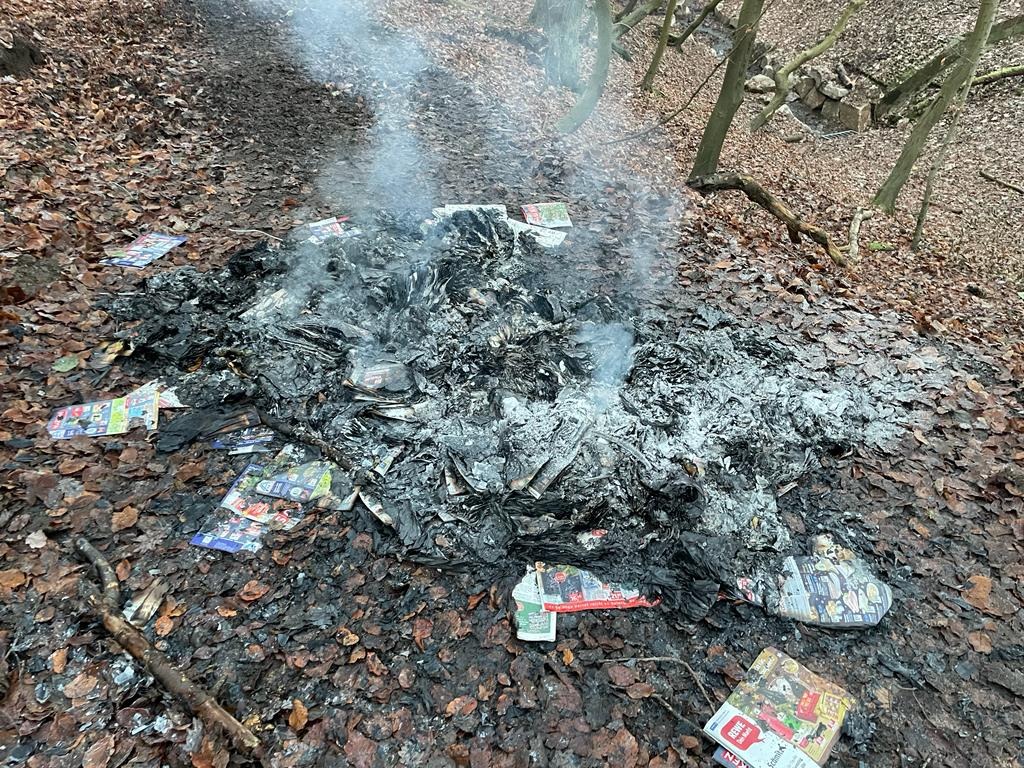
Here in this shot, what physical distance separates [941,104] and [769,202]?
2910 millimetres

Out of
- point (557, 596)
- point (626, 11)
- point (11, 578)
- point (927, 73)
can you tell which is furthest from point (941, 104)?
point (11, 578)

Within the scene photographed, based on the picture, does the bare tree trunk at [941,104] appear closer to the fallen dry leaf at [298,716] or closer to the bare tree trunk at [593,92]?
the bare tree trunk at [593,92]

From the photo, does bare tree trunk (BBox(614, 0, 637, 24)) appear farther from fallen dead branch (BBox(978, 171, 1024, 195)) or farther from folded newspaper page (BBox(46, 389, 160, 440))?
folded newspaper page (BBox(46, 389, 160, 440))

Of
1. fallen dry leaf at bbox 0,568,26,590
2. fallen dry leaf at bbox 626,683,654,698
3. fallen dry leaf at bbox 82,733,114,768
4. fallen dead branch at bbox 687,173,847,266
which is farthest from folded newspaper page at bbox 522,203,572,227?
fallen dry leaf at bbox 82,733,114,768

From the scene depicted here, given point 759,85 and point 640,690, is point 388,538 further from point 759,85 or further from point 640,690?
point 759,85

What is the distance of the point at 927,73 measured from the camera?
10.5m

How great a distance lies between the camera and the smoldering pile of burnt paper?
305 cm

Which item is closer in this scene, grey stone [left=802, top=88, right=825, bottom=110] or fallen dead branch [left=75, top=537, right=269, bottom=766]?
fallen dead branch [left=75, top=537, right=269, bottom=766]

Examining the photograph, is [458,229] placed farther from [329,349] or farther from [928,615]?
[928,615]

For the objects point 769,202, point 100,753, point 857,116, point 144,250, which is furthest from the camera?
point 857,116

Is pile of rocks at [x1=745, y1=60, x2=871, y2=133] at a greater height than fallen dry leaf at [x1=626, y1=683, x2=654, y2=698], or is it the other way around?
pile of rocks at [x1=745, y1=60, x2=871, y2=133]

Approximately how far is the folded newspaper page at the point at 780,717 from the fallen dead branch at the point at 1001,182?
29.9 ft

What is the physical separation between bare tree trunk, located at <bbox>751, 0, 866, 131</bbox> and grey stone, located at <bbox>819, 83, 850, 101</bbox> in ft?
8.56

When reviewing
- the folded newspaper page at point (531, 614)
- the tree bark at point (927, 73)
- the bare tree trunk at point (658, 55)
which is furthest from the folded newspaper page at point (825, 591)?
the tree bark at point (927, 73)
